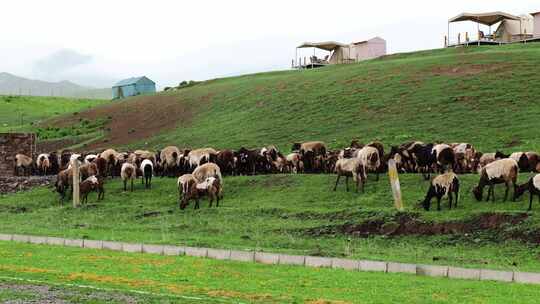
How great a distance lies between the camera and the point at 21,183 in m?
40.9

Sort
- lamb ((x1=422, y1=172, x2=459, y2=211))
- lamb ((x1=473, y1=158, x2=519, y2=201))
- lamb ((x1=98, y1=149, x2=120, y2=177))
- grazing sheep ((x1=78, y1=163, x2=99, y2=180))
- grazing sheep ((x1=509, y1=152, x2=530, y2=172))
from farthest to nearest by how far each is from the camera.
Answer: lamb ((x1=98, y1=149, x2=120, y2=177)) → grazing sheep ((x1=78, y1=163, x2=99, y2=180)) → grazing sheep ((x1=509, y1=152, x2=530, y2=172)) → lamb ((x1=473, y1=158, x2=519, y2=201)) → lamb ((x1=422, y1=172, x2=459, y2=211))

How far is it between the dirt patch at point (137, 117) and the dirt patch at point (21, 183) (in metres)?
15.2

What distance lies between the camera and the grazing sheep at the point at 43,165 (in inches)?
1775

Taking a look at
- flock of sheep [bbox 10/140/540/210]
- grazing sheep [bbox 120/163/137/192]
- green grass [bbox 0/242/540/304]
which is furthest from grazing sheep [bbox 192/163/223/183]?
green grass [bbox 0/242/540/304]

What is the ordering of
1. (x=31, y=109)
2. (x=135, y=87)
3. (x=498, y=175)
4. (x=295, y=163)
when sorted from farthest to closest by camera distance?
1. (x=135, y=87)
2. (x=31, y=109)
3. (x=295, y=163)
4. (x=498, y=175)

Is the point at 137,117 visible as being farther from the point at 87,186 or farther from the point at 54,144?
the point at 87,186

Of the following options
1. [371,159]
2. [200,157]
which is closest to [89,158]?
[200,157]

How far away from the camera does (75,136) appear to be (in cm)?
6469

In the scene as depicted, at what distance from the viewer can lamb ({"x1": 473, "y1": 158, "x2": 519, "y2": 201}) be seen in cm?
2517

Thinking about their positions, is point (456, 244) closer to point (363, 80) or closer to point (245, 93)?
point (363, 80)

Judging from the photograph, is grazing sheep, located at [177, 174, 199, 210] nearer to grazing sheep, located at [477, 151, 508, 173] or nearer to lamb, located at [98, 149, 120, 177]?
lamb, located at [98, 149, 120, 177]

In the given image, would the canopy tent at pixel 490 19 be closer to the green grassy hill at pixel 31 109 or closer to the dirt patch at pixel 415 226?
the green grassy hill at pixel 31 109

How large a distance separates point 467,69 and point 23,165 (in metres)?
28.9

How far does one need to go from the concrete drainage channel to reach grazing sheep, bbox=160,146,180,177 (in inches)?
578
